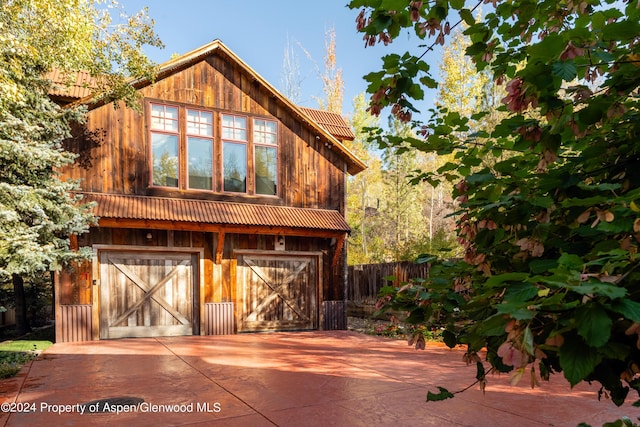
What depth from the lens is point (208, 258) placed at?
10.4 meters

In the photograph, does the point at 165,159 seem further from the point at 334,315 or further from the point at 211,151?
the point at 334,315

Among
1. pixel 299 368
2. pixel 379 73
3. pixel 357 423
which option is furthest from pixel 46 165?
pixel 379 73

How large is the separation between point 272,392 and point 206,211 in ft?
19.1

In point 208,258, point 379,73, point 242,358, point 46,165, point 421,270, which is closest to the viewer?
point 379,73

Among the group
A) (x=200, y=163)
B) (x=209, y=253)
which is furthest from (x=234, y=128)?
(x=209, y=253)

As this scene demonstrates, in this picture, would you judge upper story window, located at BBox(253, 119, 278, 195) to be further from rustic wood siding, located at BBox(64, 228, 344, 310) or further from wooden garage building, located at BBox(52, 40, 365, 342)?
rustic wood siding, located at BBox(64, 228, 344, 310)

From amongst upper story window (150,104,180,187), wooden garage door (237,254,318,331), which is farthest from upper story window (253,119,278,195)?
upper story window (150,104,180,187)

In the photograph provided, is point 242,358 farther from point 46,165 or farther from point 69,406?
point 46,165

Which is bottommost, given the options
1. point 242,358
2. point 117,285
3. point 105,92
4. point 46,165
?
point 242,358

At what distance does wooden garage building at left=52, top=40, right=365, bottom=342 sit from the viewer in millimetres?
9430

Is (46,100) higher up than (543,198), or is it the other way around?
(46,100)

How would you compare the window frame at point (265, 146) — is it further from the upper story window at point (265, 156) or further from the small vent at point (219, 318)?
the small vent at point (219, 318)

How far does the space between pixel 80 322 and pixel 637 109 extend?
9973 millimetres

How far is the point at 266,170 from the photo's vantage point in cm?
1138
